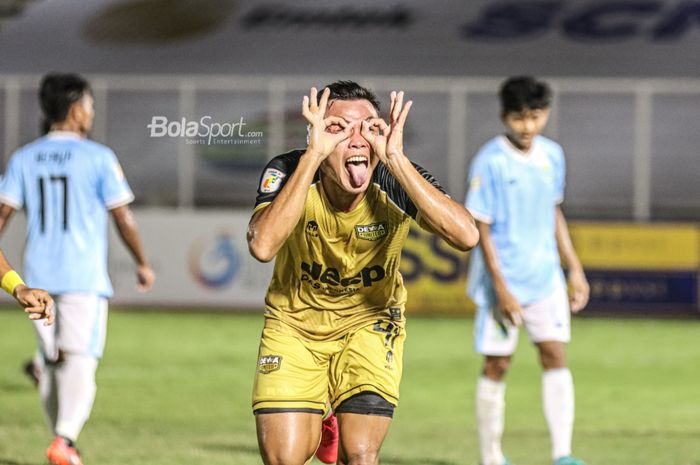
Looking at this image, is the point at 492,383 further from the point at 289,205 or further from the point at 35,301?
the point at 35,301

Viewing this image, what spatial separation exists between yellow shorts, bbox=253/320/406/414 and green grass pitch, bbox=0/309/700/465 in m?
2.67

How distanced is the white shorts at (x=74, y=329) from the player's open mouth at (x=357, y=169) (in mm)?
2931

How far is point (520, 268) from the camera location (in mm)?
7871

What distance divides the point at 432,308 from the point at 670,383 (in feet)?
19.0

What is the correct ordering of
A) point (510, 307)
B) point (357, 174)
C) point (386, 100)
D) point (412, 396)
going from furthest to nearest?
point (386, 100), point (412, 396), point (510, 307), point (357, 174)

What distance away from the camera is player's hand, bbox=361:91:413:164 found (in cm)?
517

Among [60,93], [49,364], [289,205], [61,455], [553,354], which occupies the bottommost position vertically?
[61,455]

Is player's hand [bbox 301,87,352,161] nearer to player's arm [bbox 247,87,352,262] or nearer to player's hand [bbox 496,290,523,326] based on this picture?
player's arm [bbox 247,87,352,262]

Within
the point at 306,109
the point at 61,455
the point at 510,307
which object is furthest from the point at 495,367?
the point at 306,109

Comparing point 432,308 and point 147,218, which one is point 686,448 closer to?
point 432,308

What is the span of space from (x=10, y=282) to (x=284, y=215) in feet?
4.18

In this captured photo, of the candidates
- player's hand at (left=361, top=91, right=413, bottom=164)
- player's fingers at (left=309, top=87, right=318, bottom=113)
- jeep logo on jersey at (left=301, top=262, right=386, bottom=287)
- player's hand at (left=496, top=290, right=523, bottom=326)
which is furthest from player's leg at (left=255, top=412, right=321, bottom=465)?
player's hand at (left=496, top=290, right=523, bottom=326)

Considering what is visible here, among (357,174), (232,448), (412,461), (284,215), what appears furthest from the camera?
(232,448)

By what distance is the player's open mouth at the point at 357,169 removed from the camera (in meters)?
5.20
